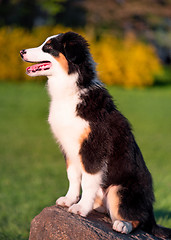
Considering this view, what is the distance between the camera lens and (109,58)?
20891 millimetres

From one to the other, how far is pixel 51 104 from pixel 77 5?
84.4 feet

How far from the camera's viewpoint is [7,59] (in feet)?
65.5

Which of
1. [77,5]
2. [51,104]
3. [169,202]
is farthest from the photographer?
[77,5]

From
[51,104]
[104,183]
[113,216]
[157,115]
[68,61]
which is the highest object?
[68,61]

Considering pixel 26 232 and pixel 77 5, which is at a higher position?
pixel 77 5

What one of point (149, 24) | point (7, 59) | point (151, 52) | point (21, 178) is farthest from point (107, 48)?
point (21, 178)

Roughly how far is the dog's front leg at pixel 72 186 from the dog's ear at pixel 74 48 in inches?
41.2

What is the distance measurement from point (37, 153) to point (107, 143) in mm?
7267

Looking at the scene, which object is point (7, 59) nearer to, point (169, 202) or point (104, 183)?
point (169, 202)

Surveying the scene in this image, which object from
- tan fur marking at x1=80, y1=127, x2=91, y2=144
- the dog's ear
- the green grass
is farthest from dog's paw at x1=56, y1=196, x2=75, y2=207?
the dog's ear

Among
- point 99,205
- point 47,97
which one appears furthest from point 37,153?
point 47,97

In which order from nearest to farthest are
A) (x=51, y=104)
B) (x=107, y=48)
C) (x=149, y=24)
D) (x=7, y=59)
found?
(x=51, y=104), (x=7, y=59), (x=107, y=48), (x=149, y=24)

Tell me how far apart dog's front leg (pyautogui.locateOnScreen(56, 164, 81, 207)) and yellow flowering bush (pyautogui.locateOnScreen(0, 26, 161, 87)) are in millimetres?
16488

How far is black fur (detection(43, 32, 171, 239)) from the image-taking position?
11.7ft
